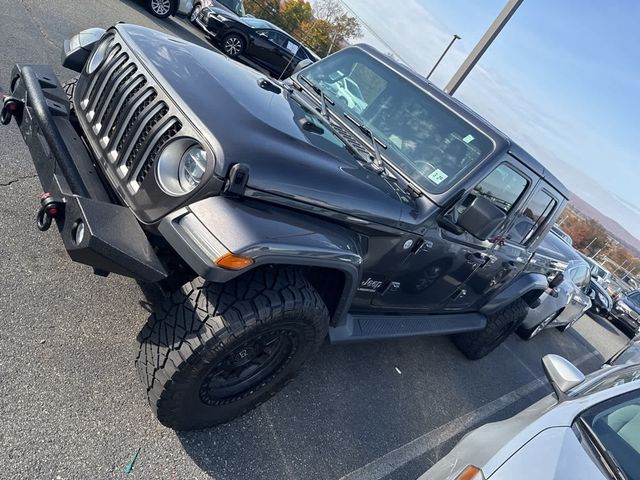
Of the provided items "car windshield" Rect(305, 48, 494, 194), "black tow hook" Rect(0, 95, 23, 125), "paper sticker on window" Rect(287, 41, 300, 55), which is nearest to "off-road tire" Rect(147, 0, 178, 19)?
"paper sticker on window" Rect(287, 41, 300, 55)

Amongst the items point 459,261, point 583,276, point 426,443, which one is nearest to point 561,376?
point 459,261

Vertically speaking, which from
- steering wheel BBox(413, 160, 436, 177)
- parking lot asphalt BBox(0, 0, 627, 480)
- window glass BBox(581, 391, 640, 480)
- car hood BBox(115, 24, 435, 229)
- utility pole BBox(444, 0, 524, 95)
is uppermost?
utility pole BBox(444, 0, 524, 95)

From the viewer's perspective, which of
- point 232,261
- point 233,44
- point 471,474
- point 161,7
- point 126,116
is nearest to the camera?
point 232,261

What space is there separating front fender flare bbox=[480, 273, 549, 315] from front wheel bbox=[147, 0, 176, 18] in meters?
10.4

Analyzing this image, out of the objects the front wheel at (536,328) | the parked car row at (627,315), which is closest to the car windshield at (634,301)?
the parked car row at (627,315)

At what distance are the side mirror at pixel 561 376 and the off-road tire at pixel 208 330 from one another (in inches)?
62.4

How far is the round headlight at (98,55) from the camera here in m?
2.61

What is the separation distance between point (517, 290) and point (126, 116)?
4.13 m

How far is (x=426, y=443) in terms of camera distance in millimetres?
3334

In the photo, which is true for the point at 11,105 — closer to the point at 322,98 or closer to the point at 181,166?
the point at 181,166

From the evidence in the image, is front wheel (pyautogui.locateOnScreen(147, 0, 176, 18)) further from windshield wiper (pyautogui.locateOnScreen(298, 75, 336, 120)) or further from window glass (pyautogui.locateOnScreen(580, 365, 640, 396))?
window glass (pyautogui.locateOnScreen(580, 365, 640, 396))

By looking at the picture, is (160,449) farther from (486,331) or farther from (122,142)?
(486,331)

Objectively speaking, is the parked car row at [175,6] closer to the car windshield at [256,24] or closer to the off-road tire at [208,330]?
the car windshield at [256,24]

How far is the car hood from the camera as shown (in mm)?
2014
